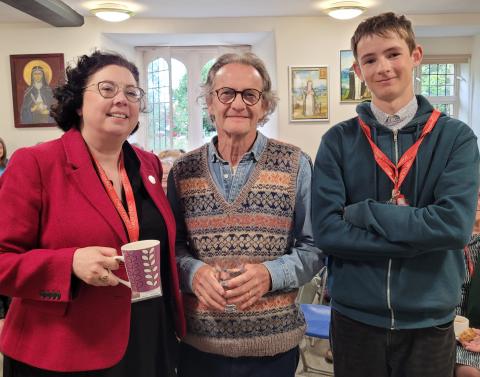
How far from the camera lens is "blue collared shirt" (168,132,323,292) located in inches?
55.0

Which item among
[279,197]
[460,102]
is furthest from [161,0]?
[460,102]

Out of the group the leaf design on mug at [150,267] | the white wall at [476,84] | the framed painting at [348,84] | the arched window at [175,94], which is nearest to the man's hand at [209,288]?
the leaf design on mug at [150,267]

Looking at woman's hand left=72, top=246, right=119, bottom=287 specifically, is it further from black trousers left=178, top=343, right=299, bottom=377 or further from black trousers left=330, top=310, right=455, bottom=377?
black trousers left=330, top=310, right=455, bottom=377

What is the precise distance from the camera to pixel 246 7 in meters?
5.02

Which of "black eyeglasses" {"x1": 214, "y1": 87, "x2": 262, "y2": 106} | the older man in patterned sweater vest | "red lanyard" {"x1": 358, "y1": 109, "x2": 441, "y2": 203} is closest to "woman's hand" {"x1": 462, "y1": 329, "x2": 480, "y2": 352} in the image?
the older man in patterned sweater vest

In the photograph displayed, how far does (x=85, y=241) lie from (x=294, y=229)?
66cm

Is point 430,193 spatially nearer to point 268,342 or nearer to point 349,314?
point 349,314

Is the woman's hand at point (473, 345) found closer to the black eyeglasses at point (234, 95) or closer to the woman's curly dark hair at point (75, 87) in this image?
the black eyeglasses at point (234, 95)

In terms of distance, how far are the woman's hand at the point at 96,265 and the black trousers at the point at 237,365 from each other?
19.1 inches

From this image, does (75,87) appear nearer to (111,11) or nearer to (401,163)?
(401,163)

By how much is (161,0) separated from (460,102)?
472cm

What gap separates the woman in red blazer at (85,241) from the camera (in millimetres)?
1171

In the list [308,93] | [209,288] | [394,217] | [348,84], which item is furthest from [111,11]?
[394,217]

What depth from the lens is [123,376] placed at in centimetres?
129
